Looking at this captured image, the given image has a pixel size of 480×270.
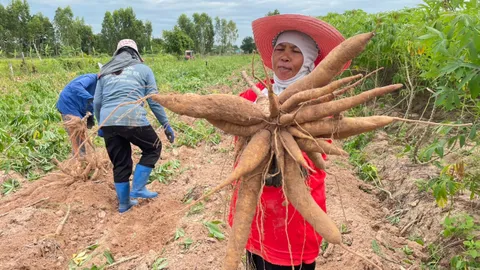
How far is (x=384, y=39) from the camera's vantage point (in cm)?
493

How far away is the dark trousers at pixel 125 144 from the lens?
11.4 ft

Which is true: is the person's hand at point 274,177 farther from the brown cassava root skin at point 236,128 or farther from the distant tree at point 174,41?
the distant tree at point 174,41

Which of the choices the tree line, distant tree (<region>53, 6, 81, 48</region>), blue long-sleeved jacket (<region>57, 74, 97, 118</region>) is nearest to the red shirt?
blue long-sleeved jacket (<region>57, 74, 97, 118</region>)

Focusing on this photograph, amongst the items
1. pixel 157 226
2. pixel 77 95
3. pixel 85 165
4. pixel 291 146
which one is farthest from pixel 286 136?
pixel 85 165

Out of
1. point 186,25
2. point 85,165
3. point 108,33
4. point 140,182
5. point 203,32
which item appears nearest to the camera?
point 140,182

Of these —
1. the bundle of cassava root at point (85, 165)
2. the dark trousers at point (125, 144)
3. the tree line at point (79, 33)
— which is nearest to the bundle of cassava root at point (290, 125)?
the dark trousers at point (125, 144)

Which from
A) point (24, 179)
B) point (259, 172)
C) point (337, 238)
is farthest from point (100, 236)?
point (337, 238)

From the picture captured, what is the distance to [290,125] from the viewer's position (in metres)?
1.45

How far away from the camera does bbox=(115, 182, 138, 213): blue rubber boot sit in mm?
3707

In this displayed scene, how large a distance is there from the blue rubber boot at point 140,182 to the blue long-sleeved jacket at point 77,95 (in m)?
1.27

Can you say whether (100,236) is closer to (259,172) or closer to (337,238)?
(259,172)

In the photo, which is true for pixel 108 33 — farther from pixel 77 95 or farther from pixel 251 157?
pixel 251 157

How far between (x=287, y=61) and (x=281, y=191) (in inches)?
26.8

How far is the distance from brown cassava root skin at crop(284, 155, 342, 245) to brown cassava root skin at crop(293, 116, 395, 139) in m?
0.16
